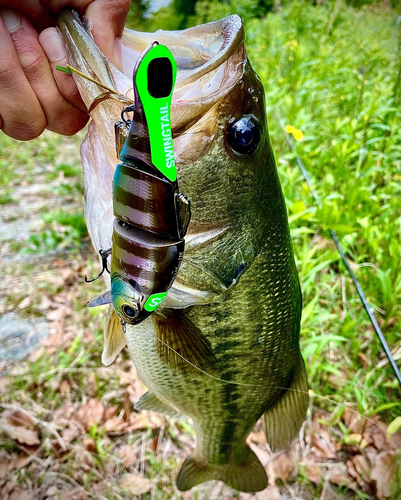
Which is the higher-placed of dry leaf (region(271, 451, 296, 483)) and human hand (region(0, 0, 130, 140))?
human hand (region(0, 0, 130, 140))

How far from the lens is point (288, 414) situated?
1443mm

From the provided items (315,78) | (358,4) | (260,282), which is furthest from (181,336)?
(358,4)

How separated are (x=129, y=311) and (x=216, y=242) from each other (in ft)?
1.28

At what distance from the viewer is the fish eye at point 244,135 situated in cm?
96

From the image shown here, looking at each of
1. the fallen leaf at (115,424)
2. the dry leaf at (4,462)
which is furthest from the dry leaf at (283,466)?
the dry leaf at (4,462)

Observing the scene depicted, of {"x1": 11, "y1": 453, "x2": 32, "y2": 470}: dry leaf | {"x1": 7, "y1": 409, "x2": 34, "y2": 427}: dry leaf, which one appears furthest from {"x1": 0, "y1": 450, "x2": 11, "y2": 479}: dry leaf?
{"x1": 7, "y1": 409, "x2": 34, "y2": 427}: dry leaf

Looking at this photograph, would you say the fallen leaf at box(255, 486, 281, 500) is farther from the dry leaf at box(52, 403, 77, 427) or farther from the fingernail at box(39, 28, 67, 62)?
the fingernail at box(39, 28, 67, 62)

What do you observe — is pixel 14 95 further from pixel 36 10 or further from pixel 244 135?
pixel 244 135

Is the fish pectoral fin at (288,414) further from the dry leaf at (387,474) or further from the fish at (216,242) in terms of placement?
the dry leaf at (387,474)

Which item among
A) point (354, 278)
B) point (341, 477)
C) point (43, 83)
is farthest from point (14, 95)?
point (341, 477)

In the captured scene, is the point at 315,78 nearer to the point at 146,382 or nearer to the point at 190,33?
the point at 190,33

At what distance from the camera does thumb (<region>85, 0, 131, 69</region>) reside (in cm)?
100

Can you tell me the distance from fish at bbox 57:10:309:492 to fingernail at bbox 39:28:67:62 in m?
0.04

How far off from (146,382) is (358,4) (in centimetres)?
654
